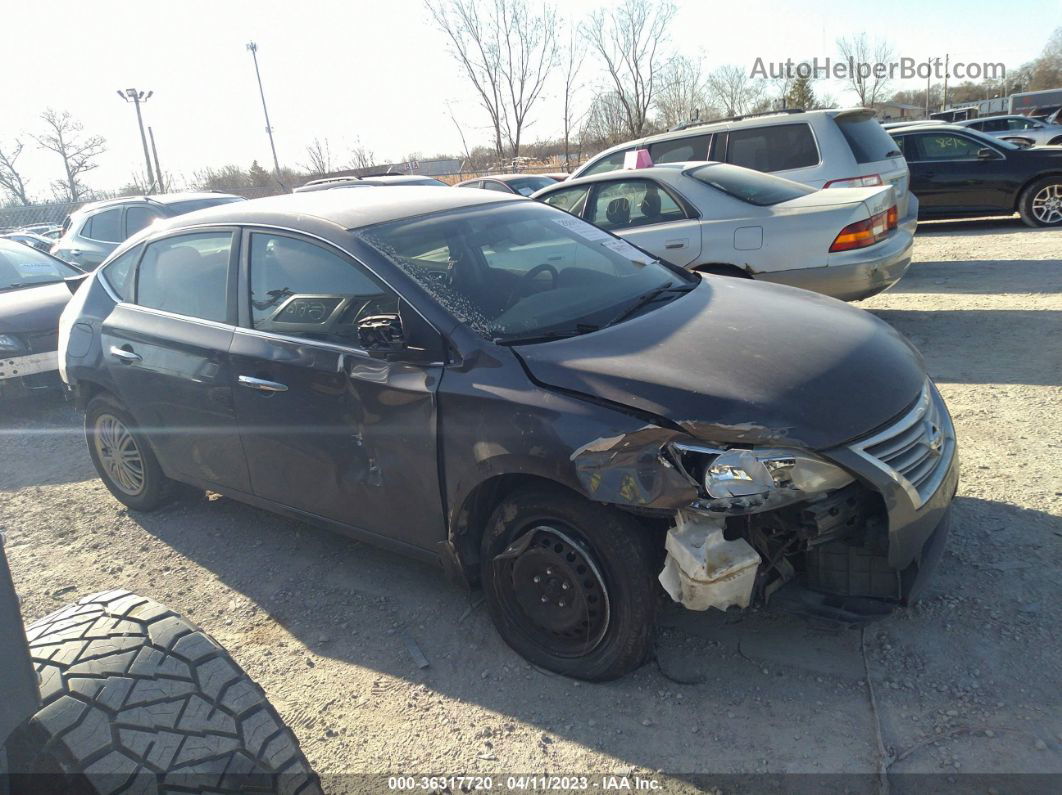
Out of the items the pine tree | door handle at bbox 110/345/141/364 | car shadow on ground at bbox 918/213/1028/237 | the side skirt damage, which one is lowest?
car shadow on ground at bbox 918/213/1028/237

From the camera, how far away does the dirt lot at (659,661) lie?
2.35 metres

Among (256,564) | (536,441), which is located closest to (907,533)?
(536,441)

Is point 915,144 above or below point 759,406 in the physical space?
above

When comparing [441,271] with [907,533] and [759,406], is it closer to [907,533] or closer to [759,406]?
[759,406]

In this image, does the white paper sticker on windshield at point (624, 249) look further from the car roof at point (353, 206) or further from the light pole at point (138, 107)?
the light pole at point (138, 107)

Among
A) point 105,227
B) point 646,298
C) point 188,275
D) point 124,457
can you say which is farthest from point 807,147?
point 105,227

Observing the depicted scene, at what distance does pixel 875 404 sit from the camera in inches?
100

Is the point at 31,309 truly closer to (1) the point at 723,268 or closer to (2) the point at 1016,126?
(1) the point at 723,268

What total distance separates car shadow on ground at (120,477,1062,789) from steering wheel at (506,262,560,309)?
4.39 feet

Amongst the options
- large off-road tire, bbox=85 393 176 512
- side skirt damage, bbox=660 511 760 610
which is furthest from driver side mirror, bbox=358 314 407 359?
large off-road tire, bbox=85 393 176 512

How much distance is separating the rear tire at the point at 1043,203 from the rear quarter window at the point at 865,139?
4523 millimetres

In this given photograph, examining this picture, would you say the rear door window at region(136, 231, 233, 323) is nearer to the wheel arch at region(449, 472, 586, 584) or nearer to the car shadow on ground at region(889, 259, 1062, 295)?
the wheel arch at region(449, 472, 586, 584)

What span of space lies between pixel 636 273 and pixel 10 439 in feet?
18.3

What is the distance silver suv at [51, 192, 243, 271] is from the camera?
31.2ft
